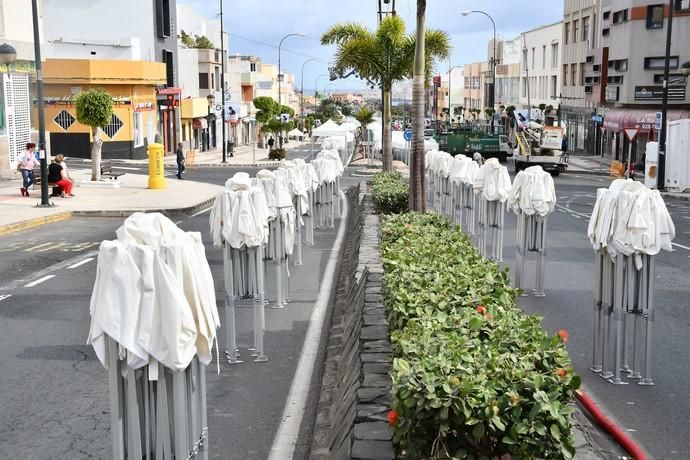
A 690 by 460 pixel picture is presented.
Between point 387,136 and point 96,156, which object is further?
point 387,136

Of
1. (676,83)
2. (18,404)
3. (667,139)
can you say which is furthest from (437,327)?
(676,83)

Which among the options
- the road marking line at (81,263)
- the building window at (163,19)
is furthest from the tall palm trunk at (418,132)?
the building window at (163,19)

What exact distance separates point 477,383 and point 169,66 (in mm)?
58275

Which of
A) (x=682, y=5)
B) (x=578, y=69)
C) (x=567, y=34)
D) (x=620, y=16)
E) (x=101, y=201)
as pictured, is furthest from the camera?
(x=567, y=34)

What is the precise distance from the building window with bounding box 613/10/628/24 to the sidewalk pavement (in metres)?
29.0

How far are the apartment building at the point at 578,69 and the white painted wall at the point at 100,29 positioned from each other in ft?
96.6

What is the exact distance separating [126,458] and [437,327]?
2139 millimetres

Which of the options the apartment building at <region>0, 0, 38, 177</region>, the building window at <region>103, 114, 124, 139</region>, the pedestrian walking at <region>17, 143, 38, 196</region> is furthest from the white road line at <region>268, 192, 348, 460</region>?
the building window at <region>103, 114, 124, 139</region>

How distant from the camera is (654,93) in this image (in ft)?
161

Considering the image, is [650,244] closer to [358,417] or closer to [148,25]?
[358,417]

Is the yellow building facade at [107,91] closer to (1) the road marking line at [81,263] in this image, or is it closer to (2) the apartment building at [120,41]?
(2) the apartment building at [120,41]

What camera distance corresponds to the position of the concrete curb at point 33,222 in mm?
21453

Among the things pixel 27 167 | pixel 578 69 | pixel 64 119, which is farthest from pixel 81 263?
pixel 578 69

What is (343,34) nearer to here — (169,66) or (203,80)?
(169,66)
